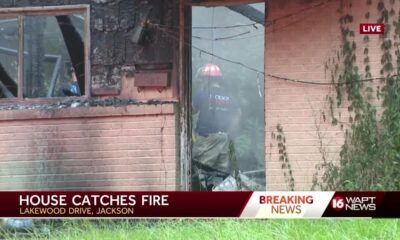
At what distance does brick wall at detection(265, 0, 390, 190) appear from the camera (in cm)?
824

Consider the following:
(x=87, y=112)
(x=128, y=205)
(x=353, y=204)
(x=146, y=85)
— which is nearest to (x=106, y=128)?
(x=87, y=112)

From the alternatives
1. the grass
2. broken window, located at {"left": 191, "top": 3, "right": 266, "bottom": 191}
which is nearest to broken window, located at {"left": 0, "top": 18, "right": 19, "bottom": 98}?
broken window, located at {"left": 191, "top": 3, "right": 266, "bottom": 191}

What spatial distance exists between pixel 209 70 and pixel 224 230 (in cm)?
333

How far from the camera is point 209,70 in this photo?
30.3ft

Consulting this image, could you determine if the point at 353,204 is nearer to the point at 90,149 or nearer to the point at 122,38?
the point at 90,149

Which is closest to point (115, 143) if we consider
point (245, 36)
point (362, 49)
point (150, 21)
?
point (150, 21)

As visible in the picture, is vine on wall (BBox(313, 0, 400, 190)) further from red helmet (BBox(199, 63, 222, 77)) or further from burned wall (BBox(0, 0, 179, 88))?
burned wall (BBox(0, 0, 179, 88))

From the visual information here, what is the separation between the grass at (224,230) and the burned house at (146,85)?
1343 millimetres

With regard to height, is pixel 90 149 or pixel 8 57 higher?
pixel 8 57

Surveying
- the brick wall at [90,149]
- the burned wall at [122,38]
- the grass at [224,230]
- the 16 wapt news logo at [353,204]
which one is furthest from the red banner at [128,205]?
the burned wall at [122,38]

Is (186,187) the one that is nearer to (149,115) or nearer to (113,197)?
(149,115)

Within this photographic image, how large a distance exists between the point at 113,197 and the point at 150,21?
115 inches

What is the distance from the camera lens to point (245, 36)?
9.02 meters

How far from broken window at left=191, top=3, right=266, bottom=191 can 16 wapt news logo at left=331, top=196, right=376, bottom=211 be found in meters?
2.60
